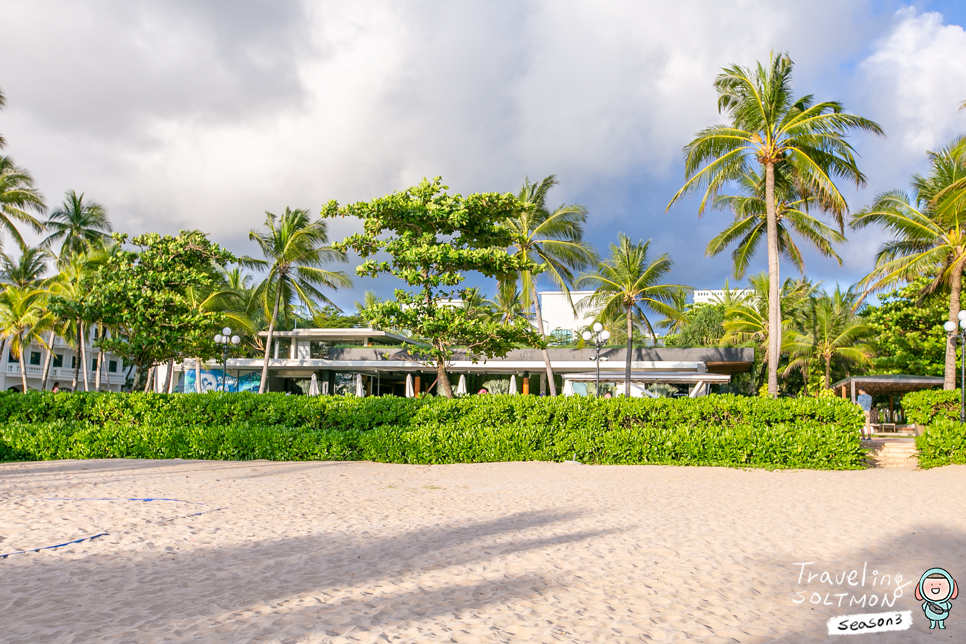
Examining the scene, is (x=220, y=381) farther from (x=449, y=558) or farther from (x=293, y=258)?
(x=449, y=558)

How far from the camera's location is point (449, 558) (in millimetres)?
5492

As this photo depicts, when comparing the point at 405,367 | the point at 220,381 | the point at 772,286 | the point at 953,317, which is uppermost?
the point at 772,286

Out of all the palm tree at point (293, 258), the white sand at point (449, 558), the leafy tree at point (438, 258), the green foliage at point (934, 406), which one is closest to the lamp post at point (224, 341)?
the palm tree at point (293, 258)

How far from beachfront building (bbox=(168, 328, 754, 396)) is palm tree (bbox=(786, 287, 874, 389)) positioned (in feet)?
21.1

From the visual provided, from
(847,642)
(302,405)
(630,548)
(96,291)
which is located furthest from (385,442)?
(847,642)

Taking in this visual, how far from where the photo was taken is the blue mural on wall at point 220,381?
103ft

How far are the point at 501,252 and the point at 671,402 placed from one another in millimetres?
5444


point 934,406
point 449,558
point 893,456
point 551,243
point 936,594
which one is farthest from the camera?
point 551,243

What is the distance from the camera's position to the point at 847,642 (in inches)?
152

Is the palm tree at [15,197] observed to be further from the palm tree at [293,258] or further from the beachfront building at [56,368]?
→ the beachfront building at [56,368]

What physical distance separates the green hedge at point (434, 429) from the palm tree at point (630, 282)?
43.0ft

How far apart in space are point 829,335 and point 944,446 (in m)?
22.5

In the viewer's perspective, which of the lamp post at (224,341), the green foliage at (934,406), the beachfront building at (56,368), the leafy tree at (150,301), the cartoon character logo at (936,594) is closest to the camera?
the cartoon character logo at (936,594)

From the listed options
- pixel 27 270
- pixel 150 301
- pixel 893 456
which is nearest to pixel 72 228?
pixel 27 270
